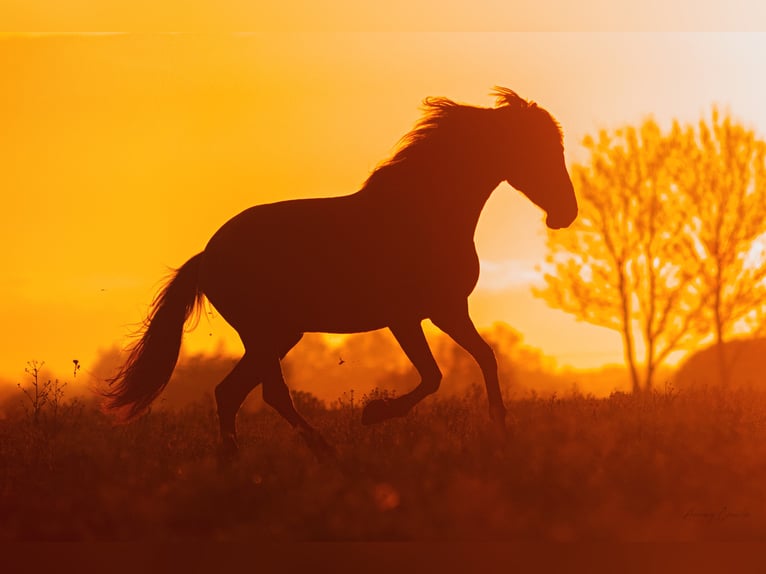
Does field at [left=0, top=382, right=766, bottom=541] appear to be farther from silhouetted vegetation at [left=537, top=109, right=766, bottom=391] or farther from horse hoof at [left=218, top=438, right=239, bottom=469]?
silhouetted vegetation at [left=537, top=109, right=766, bottom=391]

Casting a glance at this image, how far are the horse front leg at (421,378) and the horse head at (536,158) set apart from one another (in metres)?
1.82

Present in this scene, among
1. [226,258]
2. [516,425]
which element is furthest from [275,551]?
[516,425]

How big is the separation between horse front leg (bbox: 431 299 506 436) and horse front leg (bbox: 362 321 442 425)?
286mm

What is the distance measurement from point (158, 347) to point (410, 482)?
133 inches

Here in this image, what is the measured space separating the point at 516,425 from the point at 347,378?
6.62m

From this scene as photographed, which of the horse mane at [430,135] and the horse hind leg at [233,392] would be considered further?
→ the horse mane at [430,135]

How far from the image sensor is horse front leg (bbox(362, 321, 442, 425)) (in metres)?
9.33

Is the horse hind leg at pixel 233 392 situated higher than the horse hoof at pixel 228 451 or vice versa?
the horse hind leg at pixel 233 392

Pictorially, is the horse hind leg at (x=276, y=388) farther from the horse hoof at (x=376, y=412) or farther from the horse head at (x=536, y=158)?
the horse head at (x=536, y=158)

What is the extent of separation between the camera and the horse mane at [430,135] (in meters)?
9.97

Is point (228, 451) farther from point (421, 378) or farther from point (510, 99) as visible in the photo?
point (510, 99)

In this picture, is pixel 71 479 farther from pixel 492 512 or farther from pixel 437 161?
pixel 437 161
